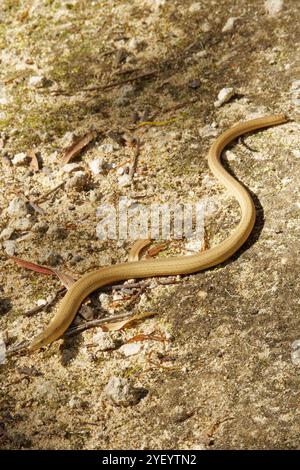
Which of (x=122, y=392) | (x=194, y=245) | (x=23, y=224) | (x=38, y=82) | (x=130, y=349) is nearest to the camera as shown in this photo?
(x=122, y=392)

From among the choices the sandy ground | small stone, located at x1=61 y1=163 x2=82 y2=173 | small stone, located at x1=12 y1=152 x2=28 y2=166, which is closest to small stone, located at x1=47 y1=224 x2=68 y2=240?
the sandy ground

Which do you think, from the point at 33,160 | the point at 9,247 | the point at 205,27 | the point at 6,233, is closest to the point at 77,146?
the point at 33,160

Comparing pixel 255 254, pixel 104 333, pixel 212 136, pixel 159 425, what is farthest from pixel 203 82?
pixel 159 425

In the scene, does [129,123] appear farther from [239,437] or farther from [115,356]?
[239,437]

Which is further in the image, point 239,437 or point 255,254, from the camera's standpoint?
point 255,254

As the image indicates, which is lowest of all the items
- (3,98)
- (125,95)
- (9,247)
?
(9,247)

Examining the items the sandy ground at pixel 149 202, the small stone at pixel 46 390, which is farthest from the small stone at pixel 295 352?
the small stone at pixel 46 390

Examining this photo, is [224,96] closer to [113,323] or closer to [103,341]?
[113,323]

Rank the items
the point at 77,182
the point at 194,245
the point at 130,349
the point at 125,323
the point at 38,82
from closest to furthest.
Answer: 1. the point at 130,349
2. the point at 125,323
3. the point at 194,245
4. the point at 77,182
5. the point at 38,82
